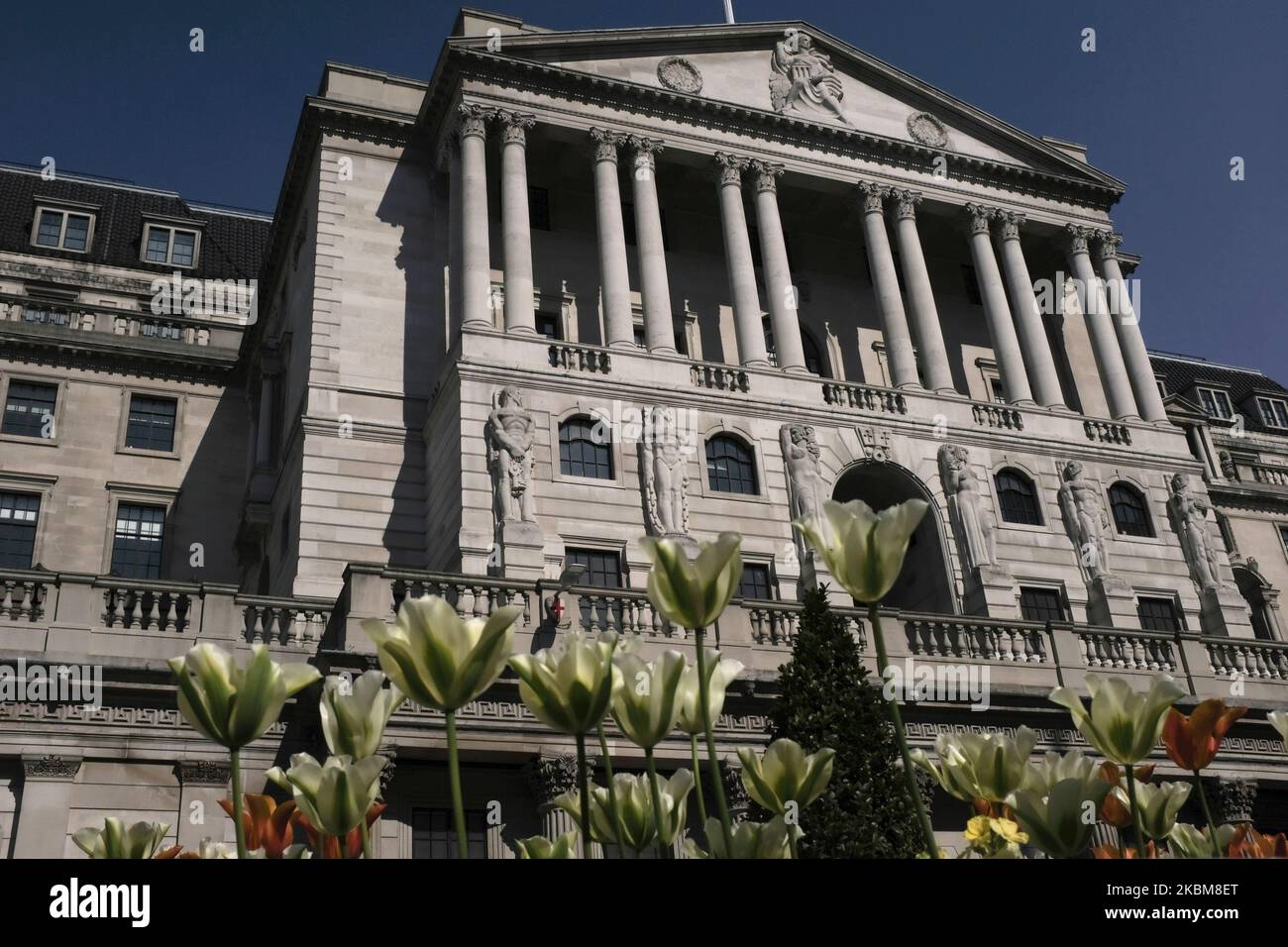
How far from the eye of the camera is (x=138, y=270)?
52281mm

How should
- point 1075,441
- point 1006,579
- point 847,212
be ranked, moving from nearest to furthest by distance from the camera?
1. point 1006,579
2. point 1075,441
3. point 847,212

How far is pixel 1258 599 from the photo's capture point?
177 feet

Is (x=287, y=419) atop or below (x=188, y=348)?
below

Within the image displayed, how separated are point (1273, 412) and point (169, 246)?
5926 centimetres

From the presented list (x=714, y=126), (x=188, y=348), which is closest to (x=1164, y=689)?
(x=714, y=126)

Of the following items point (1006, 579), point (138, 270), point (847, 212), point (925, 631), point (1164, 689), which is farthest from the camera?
point (138, 270)

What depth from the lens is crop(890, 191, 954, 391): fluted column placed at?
4038 cm

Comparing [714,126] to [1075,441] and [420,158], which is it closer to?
[420,158]

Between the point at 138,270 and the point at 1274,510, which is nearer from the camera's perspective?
the point at 138,270

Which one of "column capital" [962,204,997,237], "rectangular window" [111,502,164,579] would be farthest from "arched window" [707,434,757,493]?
"rectangular window" [111,502,164,579]

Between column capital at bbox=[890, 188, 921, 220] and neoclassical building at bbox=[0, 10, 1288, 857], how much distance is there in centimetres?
31

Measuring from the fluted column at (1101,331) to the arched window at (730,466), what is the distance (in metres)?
15.1
